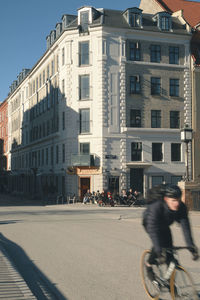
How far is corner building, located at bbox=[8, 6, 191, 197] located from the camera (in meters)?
38.6

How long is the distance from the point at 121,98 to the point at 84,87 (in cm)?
362

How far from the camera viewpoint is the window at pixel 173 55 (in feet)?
136

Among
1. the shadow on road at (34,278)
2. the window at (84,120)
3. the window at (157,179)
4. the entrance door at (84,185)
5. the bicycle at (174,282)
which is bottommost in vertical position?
the shadow on road at (34,278)

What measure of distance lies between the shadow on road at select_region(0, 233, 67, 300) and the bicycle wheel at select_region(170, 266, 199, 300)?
1895 millimetres

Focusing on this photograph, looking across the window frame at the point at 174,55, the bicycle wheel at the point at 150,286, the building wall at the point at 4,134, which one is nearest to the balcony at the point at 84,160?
the window frame at the point at 174,55

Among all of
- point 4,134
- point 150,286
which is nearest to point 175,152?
point 150,286

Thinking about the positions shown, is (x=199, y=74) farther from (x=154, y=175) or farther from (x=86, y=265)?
(x=86, y=265)

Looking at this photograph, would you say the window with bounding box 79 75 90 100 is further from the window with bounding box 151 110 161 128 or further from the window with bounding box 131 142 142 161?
the window with bounding box 151 110 161 128

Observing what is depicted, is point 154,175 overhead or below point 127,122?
below

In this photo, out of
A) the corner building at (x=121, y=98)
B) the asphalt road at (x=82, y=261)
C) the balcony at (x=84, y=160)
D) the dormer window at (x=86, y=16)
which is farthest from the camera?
the dormer window at (x=86, y=16)

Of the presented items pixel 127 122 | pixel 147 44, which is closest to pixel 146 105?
pixel 127 122

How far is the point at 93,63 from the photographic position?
129 ft

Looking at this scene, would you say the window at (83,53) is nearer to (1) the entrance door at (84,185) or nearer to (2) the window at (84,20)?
(2) the window at (84,20)

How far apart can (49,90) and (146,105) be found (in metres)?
13.2
